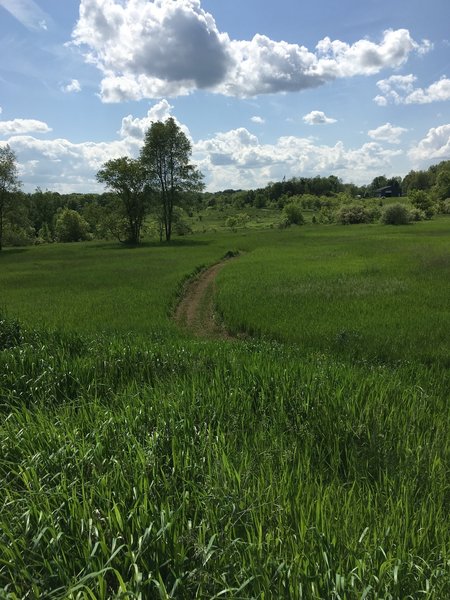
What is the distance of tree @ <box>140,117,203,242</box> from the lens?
59094 mm

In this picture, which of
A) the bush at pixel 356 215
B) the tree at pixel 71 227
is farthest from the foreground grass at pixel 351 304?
the tree at pixel 71 227

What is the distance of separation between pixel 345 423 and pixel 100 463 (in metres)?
2.98

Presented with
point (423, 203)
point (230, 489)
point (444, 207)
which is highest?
point (423, 203)

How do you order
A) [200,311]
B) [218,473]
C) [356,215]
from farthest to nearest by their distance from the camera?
[356,215] → [200,311] → [218,473]

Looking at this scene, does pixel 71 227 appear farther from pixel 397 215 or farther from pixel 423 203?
pixel 423 203

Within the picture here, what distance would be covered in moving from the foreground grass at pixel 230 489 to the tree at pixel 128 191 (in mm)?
57303

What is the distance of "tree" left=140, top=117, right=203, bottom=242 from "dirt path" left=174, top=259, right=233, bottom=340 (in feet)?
124

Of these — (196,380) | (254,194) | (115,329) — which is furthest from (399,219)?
(254,194)

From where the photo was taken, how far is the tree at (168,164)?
59.1m

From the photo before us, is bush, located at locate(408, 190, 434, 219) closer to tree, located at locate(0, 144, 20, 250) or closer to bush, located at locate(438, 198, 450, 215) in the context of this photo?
bush, located at locate(438, 198, 450, 215)

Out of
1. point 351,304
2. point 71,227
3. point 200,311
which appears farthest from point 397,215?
point 200,311

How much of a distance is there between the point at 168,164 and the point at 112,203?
10758mm

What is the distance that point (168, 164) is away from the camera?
60.6 metres

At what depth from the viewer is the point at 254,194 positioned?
171 m
